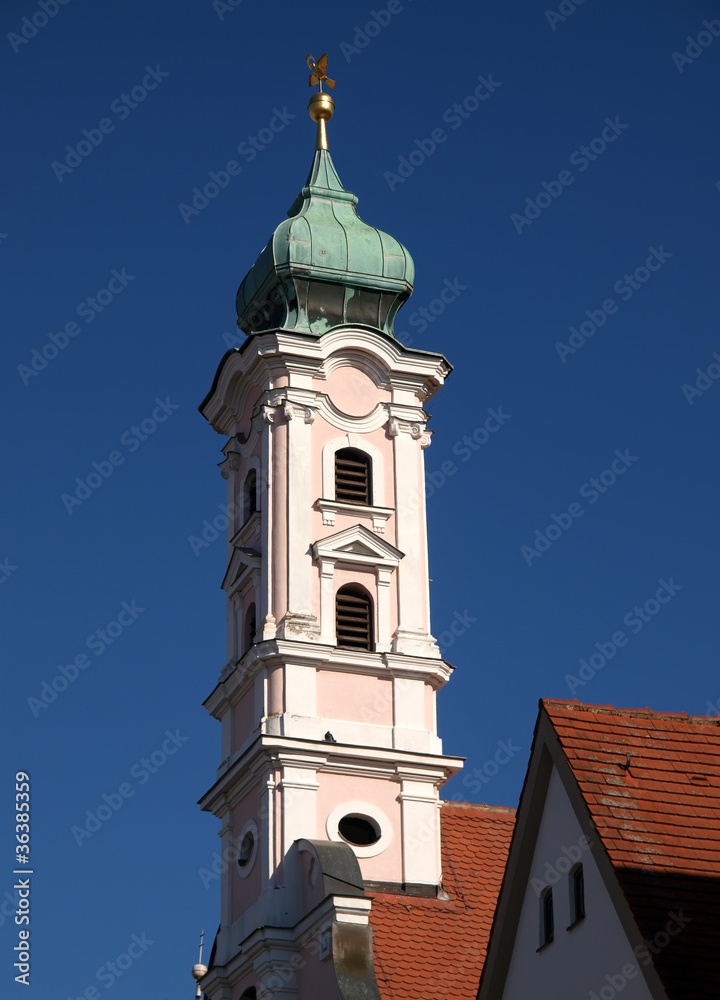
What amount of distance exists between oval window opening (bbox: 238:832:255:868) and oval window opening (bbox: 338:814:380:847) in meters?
1.63

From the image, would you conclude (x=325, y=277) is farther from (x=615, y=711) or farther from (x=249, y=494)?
(x=615, y=711)

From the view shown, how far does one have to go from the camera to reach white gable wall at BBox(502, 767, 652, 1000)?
16.2m

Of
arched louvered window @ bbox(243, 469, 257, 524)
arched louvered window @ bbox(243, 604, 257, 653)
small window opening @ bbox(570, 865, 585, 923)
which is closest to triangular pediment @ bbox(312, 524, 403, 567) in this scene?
arched louvered window @ bbox(243, 604, 257, 653)

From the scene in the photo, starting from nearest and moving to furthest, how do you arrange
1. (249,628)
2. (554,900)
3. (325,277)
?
(554,900), (249,628), (325,277)

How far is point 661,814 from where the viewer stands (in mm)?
16766

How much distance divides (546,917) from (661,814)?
6.08 feet

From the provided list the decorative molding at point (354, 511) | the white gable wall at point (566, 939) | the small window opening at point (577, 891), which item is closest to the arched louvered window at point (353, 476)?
the decorative molding at point (354, 511)

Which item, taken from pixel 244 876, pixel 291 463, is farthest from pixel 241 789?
pixel 291 463

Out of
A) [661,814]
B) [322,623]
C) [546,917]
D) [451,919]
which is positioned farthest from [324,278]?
[661,814]

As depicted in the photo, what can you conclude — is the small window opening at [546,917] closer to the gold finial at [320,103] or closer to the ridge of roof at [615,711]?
the ridge of roof at [615,711]

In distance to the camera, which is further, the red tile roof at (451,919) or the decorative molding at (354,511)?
the decorative molding at (354,511)

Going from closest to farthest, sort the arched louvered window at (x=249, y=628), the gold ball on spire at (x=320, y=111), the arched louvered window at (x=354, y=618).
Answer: the arched louvered window at (x=354, y=618) → the arched louvered window at (x=249, y=628) → the gold ball on spire at (x=320, y=111)

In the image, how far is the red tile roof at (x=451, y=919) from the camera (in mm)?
29806

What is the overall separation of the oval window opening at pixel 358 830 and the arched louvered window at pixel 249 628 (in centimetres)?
404
